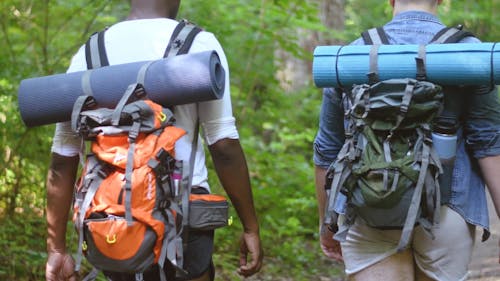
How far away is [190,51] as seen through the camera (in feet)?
11.0

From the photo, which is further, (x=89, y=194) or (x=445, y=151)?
(x=445, y=151)

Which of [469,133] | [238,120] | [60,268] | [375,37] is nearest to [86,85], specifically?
[60,268]

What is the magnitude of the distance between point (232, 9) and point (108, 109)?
5.72 meters

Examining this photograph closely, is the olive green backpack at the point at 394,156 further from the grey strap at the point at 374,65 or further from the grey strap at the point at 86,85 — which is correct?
the grey strap at the point at 86,85

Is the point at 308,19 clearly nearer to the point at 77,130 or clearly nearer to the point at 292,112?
the point at 292,112

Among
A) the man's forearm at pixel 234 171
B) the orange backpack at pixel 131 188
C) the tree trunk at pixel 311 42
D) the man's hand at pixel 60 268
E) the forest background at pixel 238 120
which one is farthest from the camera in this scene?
the tree trunk at pixel 311 42

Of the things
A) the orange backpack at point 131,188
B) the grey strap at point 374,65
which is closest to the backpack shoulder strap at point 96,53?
the orange backpack at point 131,188

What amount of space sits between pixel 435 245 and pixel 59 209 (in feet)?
5.71

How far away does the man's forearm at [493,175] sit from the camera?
3.37 metres

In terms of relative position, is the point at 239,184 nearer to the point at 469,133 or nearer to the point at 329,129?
the point at 329,129

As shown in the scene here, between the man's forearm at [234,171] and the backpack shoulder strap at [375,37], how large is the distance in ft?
2.49

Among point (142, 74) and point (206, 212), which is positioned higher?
point (142, 74)

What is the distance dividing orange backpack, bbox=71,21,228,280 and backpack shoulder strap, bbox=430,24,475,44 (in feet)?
3.96

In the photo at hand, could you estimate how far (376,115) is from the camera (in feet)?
10.4
